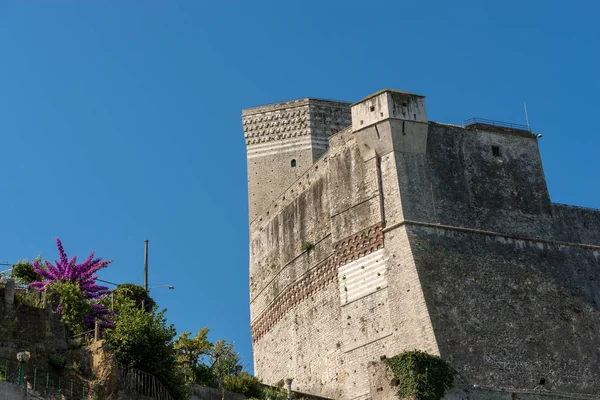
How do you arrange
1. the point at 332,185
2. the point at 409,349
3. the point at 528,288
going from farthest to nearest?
the point at 332,185 < the point at 528,288 < the point at 409,349

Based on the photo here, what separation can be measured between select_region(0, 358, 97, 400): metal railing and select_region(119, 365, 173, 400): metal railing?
131cm

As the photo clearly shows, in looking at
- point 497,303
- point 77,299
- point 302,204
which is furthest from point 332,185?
point 77,299

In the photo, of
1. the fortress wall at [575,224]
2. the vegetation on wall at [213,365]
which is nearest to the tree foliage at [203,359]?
the vegetation on wall at [213,365]

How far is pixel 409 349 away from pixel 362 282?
10.8ft

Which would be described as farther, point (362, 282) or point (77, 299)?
point (362, 282)

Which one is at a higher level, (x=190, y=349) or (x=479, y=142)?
(x=479, y=142)

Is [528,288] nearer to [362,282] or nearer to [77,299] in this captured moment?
[362,282]

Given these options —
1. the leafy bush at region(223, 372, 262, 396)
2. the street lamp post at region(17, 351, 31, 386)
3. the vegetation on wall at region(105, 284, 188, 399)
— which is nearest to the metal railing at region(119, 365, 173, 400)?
the vegetation on wall at region(105, 284, 188, 399)

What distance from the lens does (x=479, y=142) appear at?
37.5 metres

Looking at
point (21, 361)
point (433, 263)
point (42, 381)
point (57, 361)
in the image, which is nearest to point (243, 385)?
point (433, 263)

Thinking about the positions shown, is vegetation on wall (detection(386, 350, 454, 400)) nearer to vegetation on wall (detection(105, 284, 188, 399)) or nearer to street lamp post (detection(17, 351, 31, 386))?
vegetation on wall (detection(105, 284, 188, 399))

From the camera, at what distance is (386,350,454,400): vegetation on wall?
30953 mm

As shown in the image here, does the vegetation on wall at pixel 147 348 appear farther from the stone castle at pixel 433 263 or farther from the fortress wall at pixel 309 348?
the fortress wall at pixel 309 348

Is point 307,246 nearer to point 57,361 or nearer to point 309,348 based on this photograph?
point 309,348
